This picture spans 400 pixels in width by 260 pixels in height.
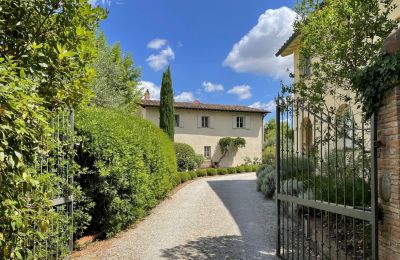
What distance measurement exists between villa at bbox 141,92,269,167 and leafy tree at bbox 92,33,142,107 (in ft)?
6.15

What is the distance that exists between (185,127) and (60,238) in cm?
2387

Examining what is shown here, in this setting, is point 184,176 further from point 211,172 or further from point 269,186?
point 269,186

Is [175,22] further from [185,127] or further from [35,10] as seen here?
[35,10]

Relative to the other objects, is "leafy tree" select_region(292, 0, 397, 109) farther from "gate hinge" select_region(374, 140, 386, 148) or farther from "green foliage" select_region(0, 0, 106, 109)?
"green foliage" select_region(0, 0, 106, 109)

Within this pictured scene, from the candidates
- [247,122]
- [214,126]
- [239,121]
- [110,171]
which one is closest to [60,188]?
[110,171]

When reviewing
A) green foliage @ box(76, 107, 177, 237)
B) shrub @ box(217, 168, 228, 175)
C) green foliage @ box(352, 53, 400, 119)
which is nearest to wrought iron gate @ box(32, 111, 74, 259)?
green foliage @ box(76, 107, 177, 237)

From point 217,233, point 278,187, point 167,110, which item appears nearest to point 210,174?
point 167,110

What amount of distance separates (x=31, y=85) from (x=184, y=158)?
21.0m

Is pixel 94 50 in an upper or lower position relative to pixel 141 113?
lower

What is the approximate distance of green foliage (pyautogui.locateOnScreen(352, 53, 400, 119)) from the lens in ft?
10.3

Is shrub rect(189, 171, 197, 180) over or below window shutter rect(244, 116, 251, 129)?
below

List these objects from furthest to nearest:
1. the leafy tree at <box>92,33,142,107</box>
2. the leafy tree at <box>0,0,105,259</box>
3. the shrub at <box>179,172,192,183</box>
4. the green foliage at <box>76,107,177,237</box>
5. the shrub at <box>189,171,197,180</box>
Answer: the shrub at <box>189,171,197,180</box> → the leafy tree at <box>92,33,142,107</box> → the shrub at <box>179,172,192,183</box> → the green foliage at <box>76,107,177,237</box> → the leafy tree at <box>0,0,105,259</box>

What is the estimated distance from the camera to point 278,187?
5.90 metres

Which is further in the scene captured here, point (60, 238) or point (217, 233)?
point (217, 233)
